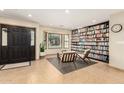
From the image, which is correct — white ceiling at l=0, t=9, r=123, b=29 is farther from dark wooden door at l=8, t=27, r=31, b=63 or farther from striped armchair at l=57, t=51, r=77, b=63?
striped armchair at l=57, t=51, r=77, b=63

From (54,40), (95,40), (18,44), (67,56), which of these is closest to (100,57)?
(95,40)

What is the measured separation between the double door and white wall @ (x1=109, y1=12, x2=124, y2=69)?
446 cm

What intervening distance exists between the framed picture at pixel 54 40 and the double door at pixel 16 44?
244 centimetres

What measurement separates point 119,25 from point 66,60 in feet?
8.99

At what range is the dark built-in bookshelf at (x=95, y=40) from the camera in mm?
5316

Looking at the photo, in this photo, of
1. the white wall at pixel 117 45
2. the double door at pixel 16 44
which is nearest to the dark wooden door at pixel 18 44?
the double door at pixel 16 44

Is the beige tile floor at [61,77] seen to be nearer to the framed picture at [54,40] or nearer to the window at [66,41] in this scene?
the framed picture at [54,40]

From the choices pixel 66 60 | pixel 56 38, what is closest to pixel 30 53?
pixel 66 60

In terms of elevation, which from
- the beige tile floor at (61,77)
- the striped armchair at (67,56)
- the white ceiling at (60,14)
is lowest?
the beige tile floor at (61,77)

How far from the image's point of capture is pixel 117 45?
4.01 meters

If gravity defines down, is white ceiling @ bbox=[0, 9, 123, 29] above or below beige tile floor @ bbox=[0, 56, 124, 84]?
above

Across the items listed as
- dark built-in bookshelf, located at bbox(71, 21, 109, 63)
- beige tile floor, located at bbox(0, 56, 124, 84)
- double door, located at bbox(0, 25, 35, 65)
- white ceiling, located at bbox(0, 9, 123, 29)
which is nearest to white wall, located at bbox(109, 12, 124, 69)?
white ceiling, located at bbox(0, 9, 123, 29)

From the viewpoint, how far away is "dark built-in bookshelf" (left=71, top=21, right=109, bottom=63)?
532cm
